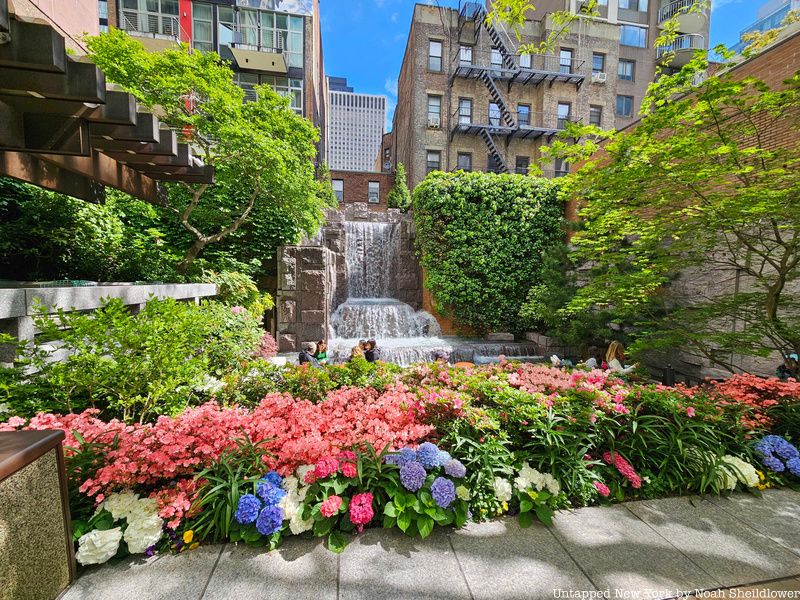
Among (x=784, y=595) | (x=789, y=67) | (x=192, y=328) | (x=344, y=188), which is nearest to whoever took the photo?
(x=784, y=595)

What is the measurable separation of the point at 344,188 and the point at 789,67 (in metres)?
20.5

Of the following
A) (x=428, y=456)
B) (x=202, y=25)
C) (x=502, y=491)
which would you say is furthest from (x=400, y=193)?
(x=502, y=491)

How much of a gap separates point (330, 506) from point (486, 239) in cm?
1064

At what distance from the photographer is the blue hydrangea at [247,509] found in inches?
81.3

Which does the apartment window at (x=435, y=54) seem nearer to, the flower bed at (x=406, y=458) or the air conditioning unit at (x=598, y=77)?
the air conditioning unit at (x=598, y=77)

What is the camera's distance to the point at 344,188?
22.9 metres

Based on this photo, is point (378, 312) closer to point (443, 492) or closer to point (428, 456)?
point (428, 456)

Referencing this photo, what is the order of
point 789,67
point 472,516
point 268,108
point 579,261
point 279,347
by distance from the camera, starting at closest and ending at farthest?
point 472,516, point 789,67, point 268,108, point 279,347, point 579,261

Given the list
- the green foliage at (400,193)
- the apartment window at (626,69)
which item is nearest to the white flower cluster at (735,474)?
the green foliage at (400,193)

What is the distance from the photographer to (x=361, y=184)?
22875 millimetres

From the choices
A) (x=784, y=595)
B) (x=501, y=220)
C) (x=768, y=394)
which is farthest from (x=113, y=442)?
(x=501, y=220)

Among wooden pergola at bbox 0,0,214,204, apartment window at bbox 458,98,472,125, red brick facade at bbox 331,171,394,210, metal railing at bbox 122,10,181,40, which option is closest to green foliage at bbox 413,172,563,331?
wooden pergola at bbox 0,0,214,204

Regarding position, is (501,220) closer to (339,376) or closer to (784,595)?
(339,376)

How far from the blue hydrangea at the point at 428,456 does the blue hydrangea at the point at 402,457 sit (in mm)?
45
